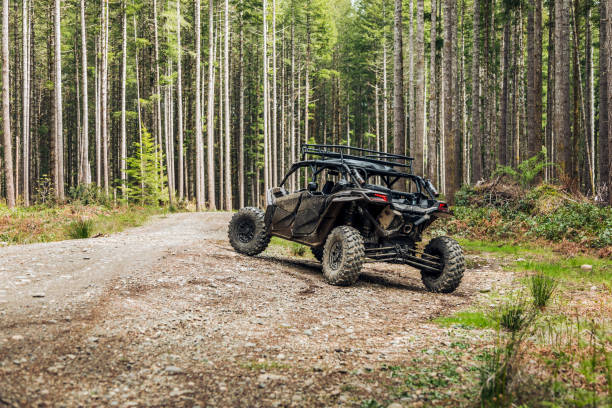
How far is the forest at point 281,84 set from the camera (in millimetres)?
17078

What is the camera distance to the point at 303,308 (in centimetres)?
507

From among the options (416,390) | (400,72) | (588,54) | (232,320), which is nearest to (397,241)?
(232,320)

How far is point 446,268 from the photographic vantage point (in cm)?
666

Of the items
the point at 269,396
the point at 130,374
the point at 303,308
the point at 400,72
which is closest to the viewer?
the point at 269,396

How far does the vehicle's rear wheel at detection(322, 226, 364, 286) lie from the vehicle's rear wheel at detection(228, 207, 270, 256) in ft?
6.90

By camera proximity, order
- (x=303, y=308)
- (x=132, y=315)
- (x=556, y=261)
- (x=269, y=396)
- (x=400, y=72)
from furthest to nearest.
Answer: (x=400, y=72)
(x=556, y=261)
(x=303, y=308)
(x=132, y=315)
(x=269, y=396)

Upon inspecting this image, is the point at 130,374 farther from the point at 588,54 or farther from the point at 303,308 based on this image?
the point at 588,54

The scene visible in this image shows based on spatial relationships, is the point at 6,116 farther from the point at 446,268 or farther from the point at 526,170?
the point at 526,170

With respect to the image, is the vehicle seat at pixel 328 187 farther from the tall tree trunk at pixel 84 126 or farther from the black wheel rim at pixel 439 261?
the tall tree trunk at pixel 84 126

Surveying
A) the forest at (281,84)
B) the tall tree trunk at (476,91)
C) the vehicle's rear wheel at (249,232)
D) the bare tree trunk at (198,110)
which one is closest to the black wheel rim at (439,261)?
the vehicle's rear wheel at (249,232)

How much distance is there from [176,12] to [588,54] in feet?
92.1

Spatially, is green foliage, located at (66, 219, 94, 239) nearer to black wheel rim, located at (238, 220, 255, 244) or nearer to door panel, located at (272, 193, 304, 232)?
black wheel rim, located at (238, 220, 255, 244)

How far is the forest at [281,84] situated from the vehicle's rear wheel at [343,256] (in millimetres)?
9004

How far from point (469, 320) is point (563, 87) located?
14115 millimetres
